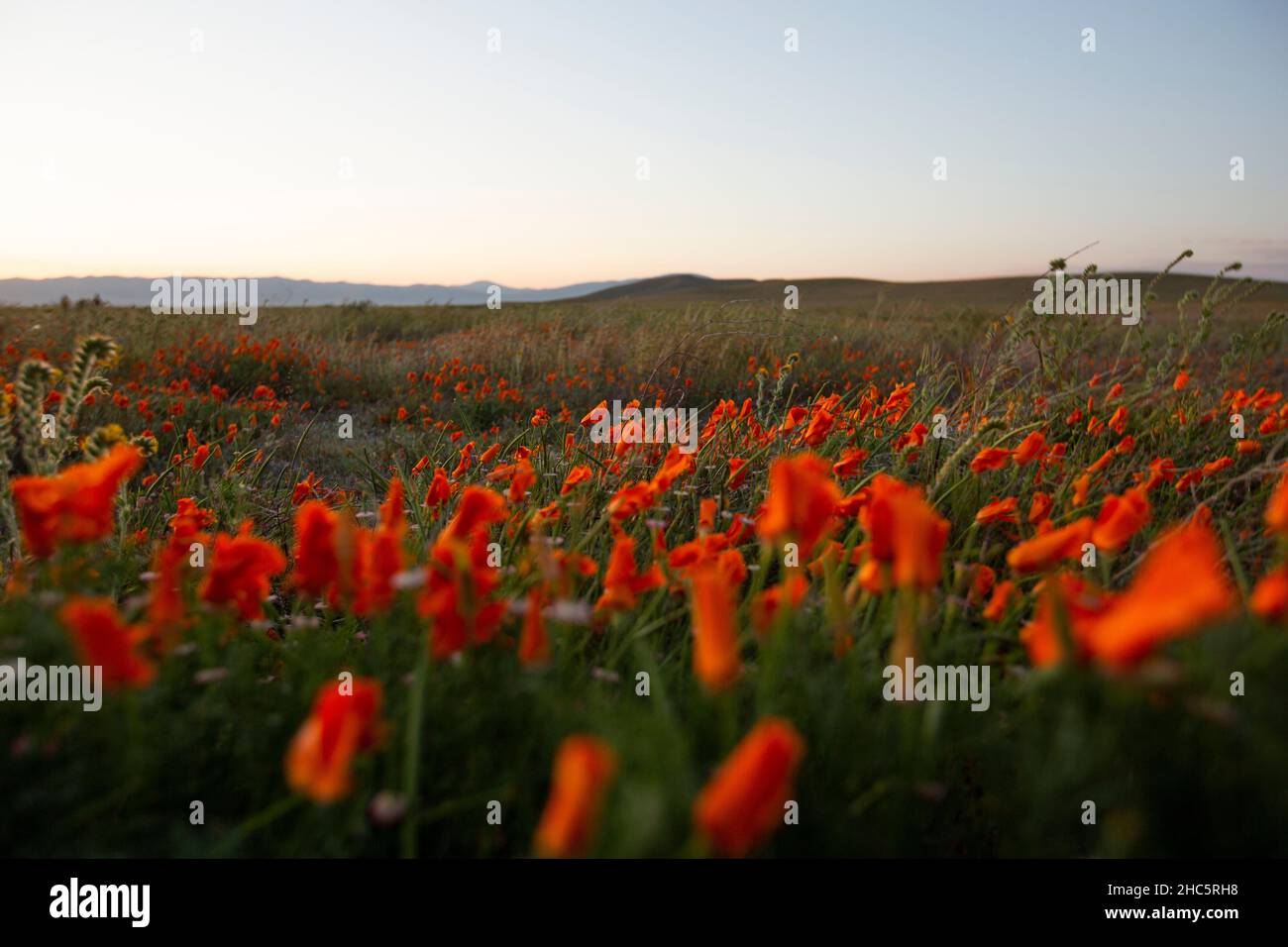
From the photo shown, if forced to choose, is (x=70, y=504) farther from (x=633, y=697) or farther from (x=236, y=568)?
(x=633, y=697)

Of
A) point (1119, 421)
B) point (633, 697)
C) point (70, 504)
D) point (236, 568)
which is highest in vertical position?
point (1119, 421)

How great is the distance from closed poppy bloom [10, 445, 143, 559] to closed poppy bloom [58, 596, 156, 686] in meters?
0.24

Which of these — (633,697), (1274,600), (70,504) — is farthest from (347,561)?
(1274,600)

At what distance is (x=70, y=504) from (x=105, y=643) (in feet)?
1.08

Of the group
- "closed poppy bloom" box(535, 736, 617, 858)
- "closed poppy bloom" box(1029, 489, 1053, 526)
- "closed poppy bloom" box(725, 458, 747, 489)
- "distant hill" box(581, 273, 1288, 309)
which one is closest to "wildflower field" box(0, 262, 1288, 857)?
"closed poppy bloom" box(535, 736, 617, 858)

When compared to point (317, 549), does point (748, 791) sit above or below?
below

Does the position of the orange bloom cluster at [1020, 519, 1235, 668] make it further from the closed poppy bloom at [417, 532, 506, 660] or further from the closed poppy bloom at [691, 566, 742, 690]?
the closed poppy bloom at [417, 532, 506, 660]

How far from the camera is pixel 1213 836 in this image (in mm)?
860

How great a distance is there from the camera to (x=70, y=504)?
42.5 inches

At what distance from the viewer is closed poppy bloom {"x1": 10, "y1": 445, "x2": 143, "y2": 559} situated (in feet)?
3.52

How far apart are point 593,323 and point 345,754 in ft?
35.6

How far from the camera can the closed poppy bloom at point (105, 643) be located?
84 centimetres
